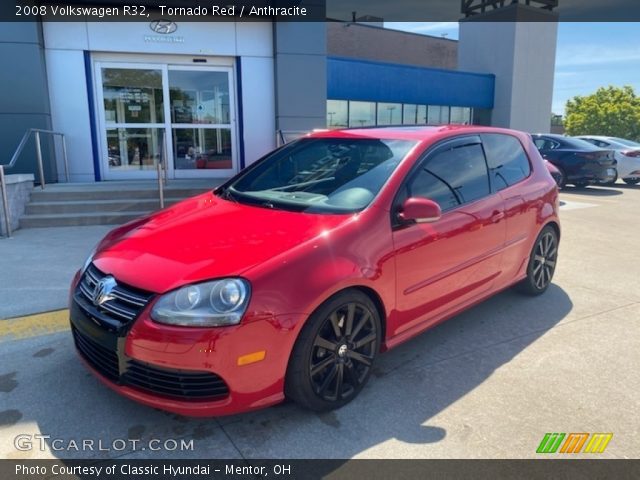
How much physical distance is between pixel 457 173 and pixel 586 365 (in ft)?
5.45

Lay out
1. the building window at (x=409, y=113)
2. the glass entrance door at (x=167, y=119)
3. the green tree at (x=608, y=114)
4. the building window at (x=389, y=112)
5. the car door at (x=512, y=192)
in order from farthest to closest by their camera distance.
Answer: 1. the green tree at (x=608, y=114)
2. the building window at (x=409, y=113)
3. the building window at (x=389, y=112)
4. the glass entrance door at (x=167, y=119)
5. the car door at (x=512, y=192)

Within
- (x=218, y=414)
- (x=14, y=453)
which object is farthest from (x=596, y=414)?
(x=14, y=453)

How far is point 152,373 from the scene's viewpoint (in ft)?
8.30

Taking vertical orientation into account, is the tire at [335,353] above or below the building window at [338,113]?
below

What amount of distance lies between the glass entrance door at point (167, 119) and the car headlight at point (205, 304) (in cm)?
784

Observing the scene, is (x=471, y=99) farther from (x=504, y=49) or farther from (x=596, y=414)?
(x=596, y=414)

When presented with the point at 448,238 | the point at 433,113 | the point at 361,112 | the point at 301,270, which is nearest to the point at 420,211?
the point at 448,238

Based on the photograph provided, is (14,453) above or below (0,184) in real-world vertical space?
below

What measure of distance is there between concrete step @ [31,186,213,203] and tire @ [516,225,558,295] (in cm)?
602

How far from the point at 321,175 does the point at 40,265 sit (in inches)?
156

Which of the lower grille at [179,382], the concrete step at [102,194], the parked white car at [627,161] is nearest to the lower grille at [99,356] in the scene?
the lower grille at [179,382]

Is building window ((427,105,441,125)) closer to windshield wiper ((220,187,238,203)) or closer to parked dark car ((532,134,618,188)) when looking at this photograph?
parked dark car ((532,134,618,188))

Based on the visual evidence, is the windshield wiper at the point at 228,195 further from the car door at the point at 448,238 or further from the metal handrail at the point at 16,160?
the metal handrail at the point at 16,160

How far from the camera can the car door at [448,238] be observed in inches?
128
